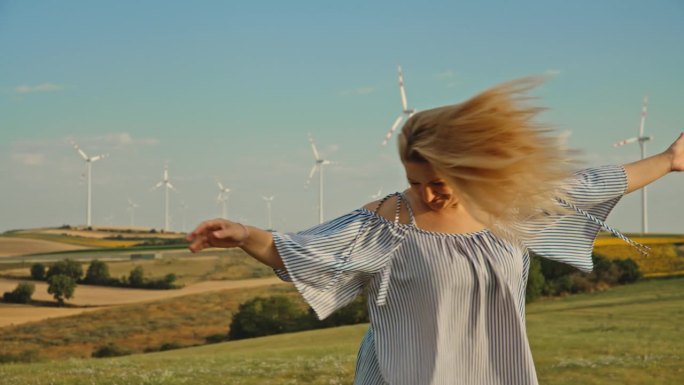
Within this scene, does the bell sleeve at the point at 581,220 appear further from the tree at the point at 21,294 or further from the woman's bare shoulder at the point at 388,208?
the tree at the point at 21,294

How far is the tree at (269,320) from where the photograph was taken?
2527 centimetres

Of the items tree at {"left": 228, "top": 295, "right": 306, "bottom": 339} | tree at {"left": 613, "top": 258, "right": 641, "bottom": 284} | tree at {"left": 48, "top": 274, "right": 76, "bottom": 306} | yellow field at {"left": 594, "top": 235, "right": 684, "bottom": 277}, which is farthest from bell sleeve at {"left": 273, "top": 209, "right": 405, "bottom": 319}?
yellow field at {"left": 594, "top": 235, "right": 684, "bottom": 277}

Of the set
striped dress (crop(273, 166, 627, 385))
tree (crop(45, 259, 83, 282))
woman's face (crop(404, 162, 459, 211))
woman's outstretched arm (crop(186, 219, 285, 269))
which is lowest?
tree (crop(45, 259, 83, 282))

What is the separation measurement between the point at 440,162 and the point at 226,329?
22891mm

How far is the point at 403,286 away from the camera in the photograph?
4395 millimetres

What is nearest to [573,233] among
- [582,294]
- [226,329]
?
[226,329]

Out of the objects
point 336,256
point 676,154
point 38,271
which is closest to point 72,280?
point 38,271

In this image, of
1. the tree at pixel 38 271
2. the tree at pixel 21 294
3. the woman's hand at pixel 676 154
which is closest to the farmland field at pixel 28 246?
the tree at pixel 38 271

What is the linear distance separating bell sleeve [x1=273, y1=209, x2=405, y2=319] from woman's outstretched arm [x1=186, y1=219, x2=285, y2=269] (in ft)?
0.18

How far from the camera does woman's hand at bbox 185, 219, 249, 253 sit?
12.9 feet

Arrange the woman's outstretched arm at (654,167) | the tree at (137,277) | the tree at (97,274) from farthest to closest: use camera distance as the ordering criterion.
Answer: the tree at (137,277) < the tree at (97,274) < the woman's outstretched arm at (654,167)

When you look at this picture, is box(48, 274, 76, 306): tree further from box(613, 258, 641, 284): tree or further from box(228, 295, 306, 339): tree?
box(613, 258, 641, 284): tree

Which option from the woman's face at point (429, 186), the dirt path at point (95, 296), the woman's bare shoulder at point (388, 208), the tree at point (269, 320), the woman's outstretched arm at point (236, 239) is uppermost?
the woman's face at point (429, 186)

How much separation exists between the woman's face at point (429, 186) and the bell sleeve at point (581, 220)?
0.66 m
